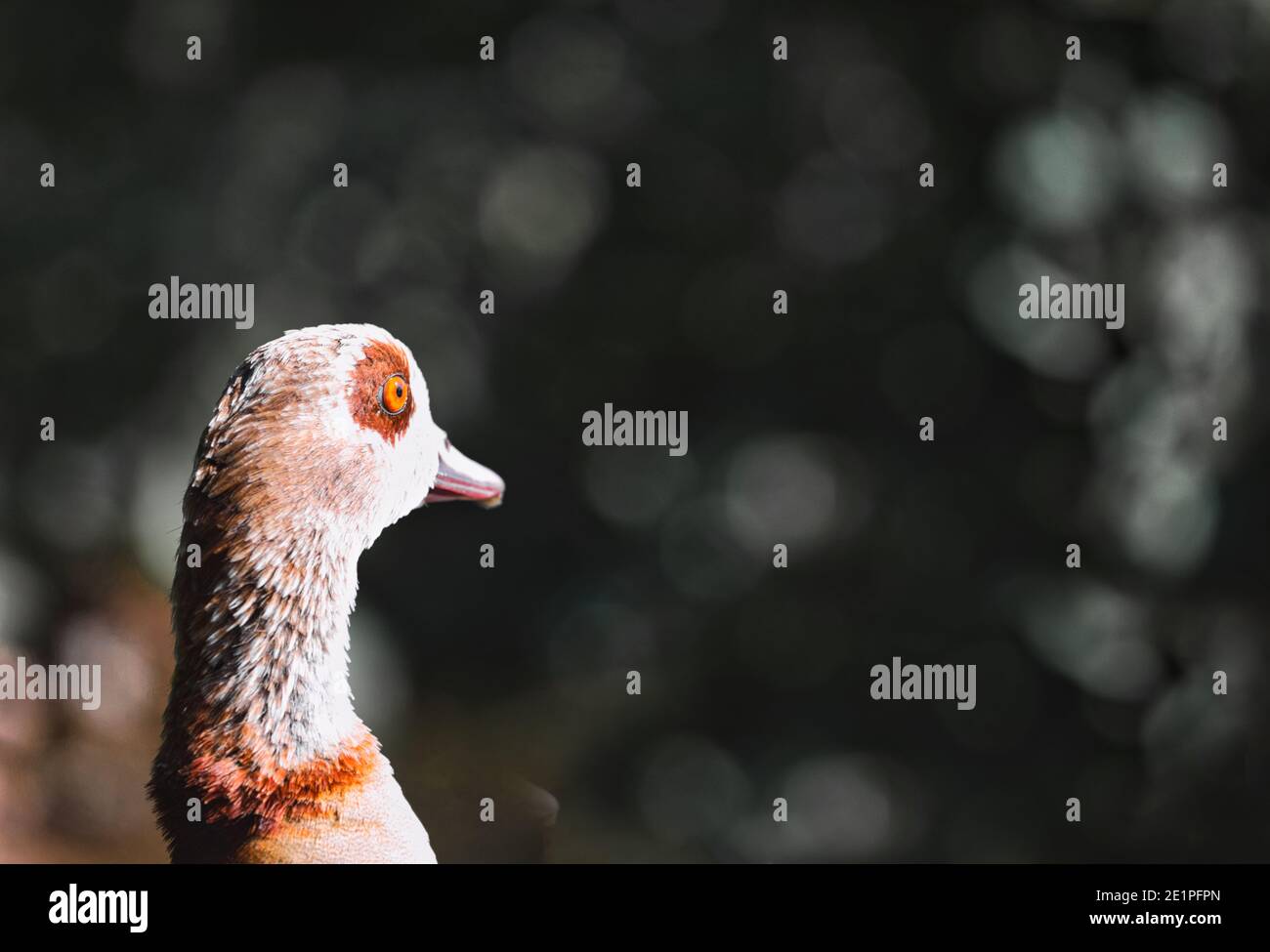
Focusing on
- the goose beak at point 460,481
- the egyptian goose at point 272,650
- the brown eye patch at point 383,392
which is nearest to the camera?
the egyptian goose at point 272,650

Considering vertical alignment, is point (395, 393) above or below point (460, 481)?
above

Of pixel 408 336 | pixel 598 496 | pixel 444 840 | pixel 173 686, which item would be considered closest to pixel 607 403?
pixel 598 496

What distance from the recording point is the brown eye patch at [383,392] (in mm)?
2246

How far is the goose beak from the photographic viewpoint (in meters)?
2.50

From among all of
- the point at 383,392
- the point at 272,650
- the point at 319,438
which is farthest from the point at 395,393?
the point at 272,650

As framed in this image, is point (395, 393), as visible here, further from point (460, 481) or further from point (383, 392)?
point (460, 481)

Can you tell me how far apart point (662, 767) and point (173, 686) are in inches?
54.6

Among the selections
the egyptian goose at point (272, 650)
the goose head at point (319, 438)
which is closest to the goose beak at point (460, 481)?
the goose head at point (319, 438)

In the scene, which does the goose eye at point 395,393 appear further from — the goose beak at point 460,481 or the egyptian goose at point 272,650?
the goose beak at point 460,481

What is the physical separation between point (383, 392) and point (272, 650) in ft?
1.65

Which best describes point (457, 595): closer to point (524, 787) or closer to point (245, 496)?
point (524, 787)

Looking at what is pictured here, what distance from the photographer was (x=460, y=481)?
2.52 m

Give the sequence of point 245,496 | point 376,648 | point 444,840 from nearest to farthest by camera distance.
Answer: point 245,496 → point 444,840 → point 376,648

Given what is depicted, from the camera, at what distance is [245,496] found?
212cm
